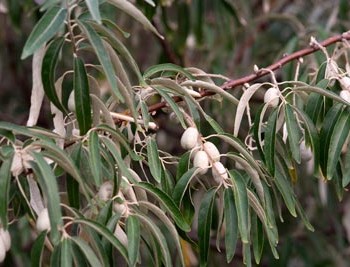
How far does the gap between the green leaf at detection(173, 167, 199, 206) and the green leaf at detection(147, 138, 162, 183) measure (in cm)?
3

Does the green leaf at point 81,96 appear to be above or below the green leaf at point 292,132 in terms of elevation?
above

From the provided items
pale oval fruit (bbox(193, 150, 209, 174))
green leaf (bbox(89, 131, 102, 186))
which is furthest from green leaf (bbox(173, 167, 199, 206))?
green leaf (bbox(89, 131, 102, 186))

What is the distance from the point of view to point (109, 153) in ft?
3.27

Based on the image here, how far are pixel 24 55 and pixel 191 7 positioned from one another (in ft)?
4.30

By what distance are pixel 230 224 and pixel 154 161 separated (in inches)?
4.6

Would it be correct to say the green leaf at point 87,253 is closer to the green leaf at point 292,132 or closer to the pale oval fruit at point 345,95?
the green leaf at point 292,132

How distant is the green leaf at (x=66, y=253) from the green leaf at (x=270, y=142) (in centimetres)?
28

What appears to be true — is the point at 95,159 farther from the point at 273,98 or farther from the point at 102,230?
the point at 273,98

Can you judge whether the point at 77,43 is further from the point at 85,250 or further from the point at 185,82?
the point at 85,250

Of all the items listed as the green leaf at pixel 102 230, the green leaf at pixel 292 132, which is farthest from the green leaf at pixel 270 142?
the green leaf at pixel 102 230

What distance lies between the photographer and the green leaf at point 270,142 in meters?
1.01

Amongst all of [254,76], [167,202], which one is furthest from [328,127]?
[167,202]

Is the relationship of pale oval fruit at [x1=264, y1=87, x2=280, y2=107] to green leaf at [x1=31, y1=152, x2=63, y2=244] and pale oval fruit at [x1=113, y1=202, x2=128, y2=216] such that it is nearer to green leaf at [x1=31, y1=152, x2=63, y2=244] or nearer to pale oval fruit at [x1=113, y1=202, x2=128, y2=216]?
pale oval fruit at [x1=113, y1=202, x2=128, y2=216]

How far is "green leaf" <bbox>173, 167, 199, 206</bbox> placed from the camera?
99cm
